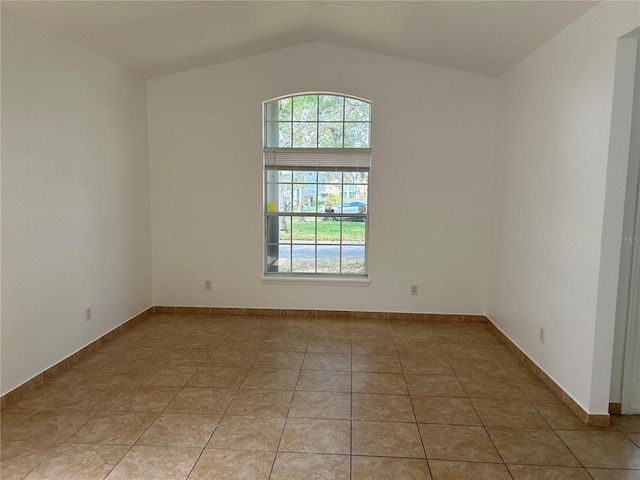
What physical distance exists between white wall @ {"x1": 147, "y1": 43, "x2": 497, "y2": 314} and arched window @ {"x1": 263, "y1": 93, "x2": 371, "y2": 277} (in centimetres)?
15

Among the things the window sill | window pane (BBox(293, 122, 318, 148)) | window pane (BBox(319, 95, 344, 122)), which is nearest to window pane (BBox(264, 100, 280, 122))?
window pane (BBox(293, 122, 318, 148))

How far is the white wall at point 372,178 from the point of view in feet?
14.5

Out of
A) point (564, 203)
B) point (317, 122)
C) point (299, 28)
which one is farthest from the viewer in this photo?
point (317, 122)

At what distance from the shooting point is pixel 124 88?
4109mm

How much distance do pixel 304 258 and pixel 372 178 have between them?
118cm

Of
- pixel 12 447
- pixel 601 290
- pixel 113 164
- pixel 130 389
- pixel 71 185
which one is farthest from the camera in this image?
pixel 113 164

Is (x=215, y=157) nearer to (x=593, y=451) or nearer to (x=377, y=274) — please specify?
(x=377, y=274)

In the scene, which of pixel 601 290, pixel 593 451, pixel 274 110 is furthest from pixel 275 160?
pixel 593 451

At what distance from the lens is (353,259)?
15.6 ft

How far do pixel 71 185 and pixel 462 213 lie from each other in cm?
368

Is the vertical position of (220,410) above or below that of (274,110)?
below

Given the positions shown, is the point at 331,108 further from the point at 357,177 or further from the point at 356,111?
the point at 357,177

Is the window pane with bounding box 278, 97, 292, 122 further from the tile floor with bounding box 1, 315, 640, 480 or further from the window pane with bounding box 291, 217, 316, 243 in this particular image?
the tile floor with bounding box 1, 315, 640, 480

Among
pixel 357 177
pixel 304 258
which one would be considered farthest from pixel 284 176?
pixel 304 258
